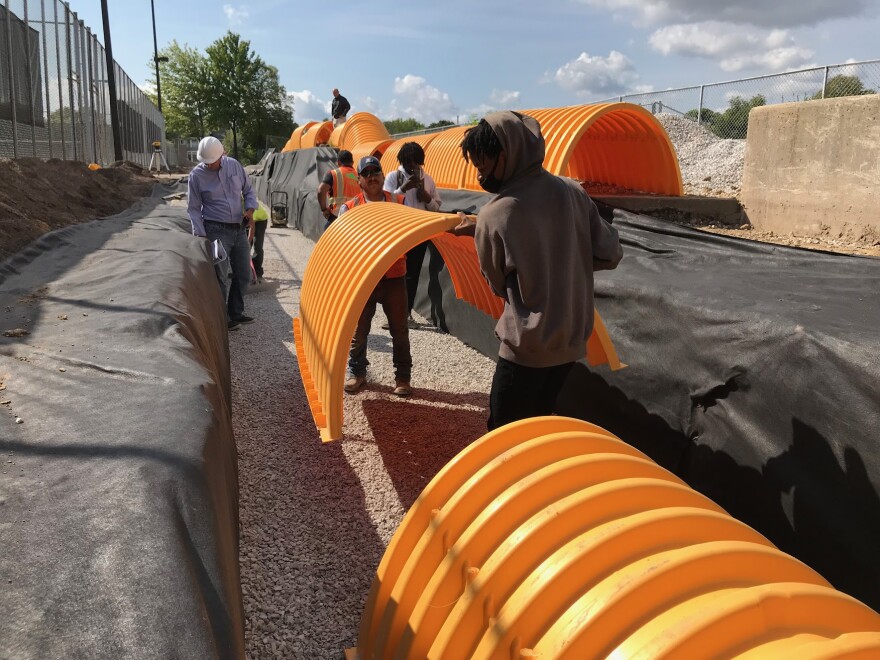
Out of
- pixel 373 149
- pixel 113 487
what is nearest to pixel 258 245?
pixel 373 149

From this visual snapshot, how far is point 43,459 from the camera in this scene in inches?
81.2

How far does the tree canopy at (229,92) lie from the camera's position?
53125mm

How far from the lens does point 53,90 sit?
591 inches

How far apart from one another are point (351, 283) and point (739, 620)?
3.09m

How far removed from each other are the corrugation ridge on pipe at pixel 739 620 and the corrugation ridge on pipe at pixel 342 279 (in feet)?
8.61

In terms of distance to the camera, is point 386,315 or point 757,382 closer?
point 757,382

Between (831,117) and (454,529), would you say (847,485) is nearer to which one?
(454,529)

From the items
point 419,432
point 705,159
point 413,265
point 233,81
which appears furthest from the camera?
point 233,81

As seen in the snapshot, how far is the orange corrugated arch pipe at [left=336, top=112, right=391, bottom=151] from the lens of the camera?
18305 mm

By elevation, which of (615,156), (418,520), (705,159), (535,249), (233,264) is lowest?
(418,520)

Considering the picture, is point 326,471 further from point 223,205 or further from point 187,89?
point 187,89

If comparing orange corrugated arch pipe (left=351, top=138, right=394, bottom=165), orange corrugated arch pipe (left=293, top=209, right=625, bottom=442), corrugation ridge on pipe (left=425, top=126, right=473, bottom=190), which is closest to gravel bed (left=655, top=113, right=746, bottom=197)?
corrugation ridge on pipe (left=425, top=126, right=473, bottom=190)

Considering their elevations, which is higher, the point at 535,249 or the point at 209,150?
the point at 209,150

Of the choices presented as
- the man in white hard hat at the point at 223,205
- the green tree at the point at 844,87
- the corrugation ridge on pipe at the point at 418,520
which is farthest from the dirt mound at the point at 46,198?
the green tree at the point at 844,87
